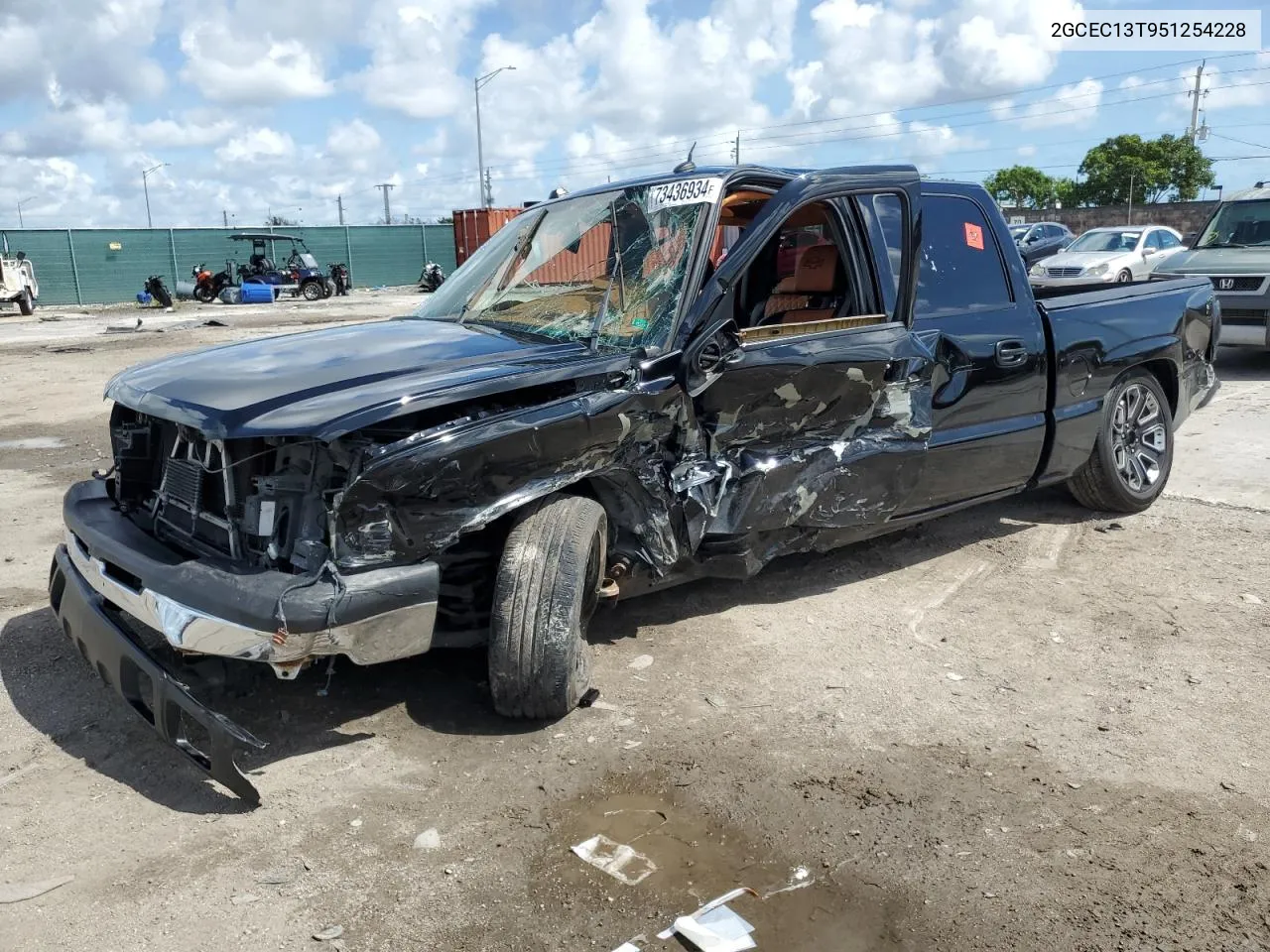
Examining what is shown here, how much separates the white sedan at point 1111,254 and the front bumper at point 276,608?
1647cm

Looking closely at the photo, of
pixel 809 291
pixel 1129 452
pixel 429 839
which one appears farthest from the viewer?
pixel 1129 452

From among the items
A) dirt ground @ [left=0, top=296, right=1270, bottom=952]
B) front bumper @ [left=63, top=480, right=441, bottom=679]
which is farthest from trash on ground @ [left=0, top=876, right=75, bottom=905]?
front bumper @ [left=63, top=480, right=441, bottom=679]

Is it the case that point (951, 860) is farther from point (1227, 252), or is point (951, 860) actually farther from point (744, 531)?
point (1227, 252)

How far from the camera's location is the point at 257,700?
376 cm

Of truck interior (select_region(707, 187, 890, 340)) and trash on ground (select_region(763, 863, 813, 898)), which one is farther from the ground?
truck interior (select_region(707, 187, 890, 340))

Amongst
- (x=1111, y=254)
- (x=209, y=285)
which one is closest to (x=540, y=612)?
(x=1111, y=254)

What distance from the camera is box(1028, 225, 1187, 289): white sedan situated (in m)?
17.5

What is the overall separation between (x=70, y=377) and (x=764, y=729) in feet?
40.3

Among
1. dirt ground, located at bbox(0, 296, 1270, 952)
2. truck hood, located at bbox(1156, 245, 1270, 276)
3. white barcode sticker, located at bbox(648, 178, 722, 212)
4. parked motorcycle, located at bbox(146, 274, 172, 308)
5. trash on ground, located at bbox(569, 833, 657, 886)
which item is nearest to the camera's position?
dirt ground, located at bbox(0, 296, 1270, 952)

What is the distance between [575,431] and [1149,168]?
59146 millimetres

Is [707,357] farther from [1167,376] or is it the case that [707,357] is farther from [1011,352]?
[1167,376]

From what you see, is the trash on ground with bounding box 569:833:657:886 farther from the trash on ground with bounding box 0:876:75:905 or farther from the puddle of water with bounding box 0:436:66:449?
the puddle of water with bounding box 0:436:66:449

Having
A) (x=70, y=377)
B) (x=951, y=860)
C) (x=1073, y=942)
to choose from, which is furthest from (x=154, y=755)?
(x=70, y=377)

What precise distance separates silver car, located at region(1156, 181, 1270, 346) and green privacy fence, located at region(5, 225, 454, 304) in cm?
2647
